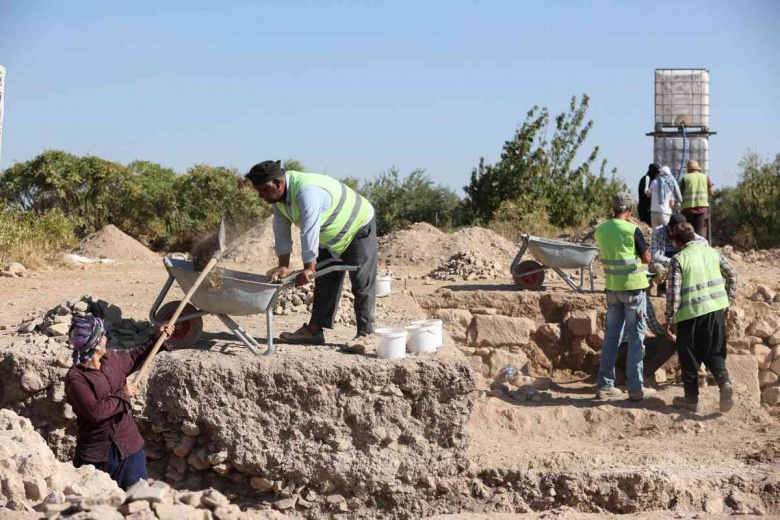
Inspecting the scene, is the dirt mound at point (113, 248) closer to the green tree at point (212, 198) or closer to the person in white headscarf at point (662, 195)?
the green tree at point (212, 198)

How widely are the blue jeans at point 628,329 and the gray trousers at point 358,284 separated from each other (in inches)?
85.3

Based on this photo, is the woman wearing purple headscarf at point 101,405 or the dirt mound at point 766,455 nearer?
the woman wearing purple headscarf at point 101,405

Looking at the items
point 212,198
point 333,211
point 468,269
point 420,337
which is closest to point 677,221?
point 420,337

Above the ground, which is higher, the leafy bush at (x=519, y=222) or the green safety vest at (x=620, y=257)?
the leafy bush at (x=519, y=222)

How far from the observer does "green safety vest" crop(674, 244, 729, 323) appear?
22.5 ft

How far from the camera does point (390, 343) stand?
586 centimetres

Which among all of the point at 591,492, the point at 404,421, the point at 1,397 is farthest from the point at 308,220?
the point at 591,492

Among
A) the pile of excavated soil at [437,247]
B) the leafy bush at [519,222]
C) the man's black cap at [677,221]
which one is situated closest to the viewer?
the man's black cap at [677,221]

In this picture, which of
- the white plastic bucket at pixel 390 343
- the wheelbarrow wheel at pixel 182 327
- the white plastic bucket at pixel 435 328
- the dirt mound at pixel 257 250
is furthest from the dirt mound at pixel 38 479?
the dirt mound at pixel 257 250

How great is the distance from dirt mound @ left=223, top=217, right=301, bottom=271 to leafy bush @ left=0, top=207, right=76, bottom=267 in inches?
91.0

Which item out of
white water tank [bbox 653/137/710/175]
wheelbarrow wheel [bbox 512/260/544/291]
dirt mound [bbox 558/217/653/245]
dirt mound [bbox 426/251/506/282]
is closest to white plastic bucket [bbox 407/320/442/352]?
wheelbarrow wheel [bbox 512/260/544/291]

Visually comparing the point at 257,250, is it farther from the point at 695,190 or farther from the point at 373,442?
the point at 373,442

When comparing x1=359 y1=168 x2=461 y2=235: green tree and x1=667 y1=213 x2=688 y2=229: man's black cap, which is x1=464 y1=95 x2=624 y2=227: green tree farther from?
x1=667 y1=213 x2=688 y2=229: man's black cap

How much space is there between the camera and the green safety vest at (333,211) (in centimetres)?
584
